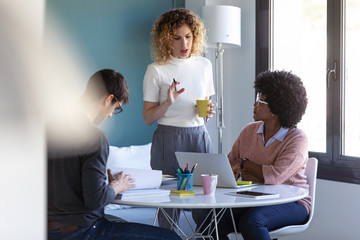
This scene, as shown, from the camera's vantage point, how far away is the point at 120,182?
1737mm

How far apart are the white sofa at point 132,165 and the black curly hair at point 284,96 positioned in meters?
1.16

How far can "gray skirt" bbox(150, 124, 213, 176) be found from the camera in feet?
7.93

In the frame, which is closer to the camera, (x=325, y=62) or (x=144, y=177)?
(x=144, y=177)

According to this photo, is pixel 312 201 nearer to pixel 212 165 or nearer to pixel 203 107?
pixel 212 165

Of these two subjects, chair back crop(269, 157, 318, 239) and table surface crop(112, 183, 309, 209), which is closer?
table surface crop(112, 183, 309, 209)

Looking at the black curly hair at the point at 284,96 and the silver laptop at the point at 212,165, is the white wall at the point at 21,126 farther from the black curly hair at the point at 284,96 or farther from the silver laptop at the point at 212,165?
the black curly hair at the point at 284,96

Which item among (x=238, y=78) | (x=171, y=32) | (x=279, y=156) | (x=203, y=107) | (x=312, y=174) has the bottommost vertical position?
(x=312, y=174)

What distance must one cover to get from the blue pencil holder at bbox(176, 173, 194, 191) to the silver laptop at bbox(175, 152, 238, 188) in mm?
136

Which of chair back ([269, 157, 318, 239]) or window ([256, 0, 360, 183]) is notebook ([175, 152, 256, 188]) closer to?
chair back ([269, 157, 318, 239])

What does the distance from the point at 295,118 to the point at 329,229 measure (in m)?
1.30

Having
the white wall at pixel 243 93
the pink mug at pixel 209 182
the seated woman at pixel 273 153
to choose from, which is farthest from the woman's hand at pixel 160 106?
the white wall at pixel 243 93

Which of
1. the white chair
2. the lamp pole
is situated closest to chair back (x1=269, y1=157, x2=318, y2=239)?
the white chair

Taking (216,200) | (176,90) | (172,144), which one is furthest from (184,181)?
(176,90)

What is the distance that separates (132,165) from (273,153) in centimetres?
150
